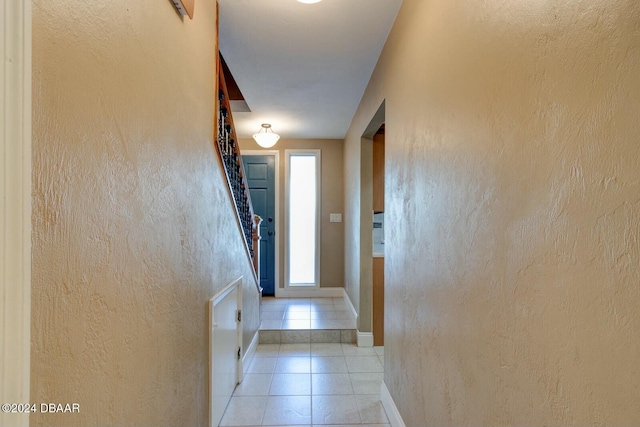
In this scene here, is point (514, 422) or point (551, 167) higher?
point (551, 167)

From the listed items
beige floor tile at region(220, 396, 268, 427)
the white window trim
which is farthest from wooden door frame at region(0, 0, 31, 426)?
the white window trim

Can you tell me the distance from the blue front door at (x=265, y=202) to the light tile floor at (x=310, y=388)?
5.51 ft

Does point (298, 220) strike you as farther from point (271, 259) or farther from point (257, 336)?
point (257, 336)

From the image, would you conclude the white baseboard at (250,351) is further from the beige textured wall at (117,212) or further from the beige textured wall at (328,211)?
the beige textured wall at (328,211)

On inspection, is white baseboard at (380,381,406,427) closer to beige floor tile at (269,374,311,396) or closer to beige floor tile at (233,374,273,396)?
beige floor tile at (269,374,311,396)

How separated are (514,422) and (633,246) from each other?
0.57m

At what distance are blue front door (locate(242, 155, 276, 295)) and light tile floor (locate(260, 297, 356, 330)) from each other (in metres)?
0.39

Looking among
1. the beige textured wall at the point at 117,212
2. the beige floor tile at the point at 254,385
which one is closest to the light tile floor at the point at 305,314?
the beige floor tile at the point at 254,385

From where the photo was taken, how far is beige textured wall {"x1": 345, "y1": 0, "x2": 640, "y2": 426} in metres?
0.55

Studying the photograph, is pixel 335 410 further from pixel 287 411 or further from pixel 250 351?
pixel 250 351

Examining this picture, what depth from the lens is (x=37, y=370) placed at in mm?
611

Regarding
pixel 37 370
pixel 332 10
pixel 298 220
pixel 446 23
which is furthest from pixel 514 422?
pixel 298 220

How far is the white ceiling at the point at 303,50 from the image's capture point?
1.86 meters

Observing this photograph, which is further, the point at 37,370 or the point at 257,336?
the point at 257,336
